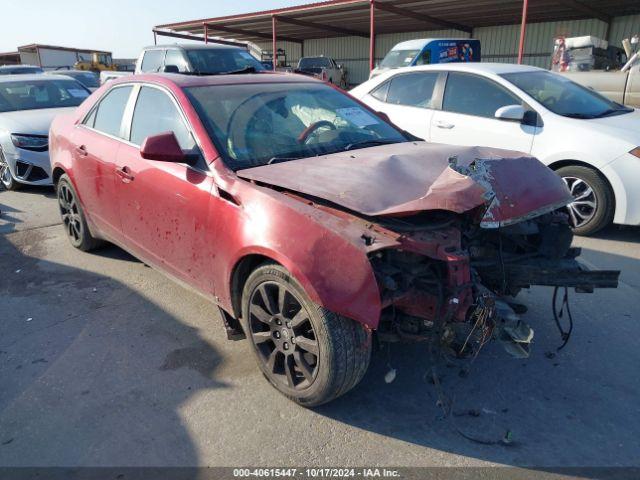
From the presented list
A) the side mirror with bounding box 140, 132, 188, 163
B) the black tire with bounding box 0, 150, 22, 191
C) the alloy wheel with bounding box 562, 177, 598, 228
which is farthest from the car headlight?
the alloy wheel with bounding box 562, 177, 598, 228

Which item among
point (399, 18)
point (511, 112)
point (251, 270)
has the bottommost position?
point (251, 270)

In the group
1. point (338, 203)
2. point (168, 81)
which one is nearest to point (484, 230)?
point (338, 203)

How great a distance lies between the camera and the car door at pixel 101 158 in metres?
3.97

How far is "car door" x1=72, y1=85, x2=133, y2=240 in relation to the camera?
3.97 metres

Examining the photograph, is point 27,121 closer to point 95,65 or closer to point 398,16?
point 398,16

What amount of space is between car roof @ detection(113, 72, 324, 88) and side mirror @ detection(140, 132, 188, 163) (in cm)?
66

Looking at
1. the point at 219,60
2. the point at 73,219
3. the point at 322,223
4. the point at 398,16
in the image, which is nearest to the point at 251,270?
the point at 322,223

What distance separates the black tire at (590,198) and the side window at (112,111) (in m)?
4.31

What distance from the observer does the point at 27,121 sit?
7.42 m

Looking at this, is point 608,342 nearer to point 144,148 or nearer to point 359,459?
point 359,459

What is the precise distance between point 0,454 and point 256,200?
1773 millimetres

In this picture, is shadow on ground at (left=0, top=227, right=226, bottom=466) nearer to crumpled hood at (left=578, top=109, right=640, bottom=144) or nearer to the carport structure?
crumpled hood at (left=578, top=109, right=640, bottom=144)

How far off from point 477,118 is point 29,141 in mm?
6130

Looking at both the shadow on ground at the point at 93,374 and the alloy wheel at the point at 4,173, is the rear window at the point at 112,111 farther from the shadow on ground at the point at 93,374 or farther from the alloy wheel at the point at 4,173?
the alloy wheel at the point at 4,173
